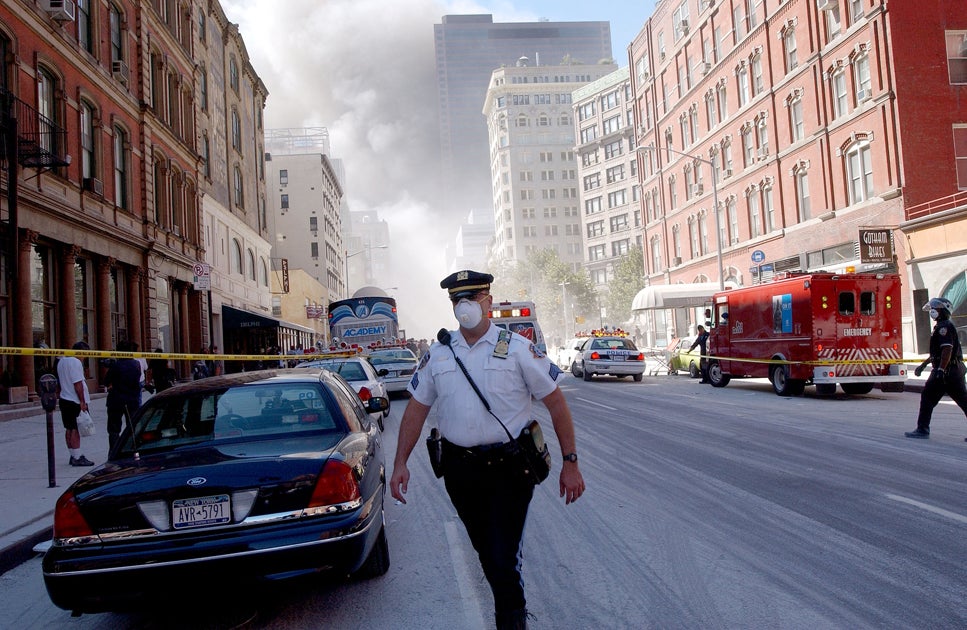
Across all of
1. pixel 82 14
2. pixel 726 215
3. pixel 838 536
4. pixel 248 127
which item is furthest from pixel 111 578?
pixel 248 127

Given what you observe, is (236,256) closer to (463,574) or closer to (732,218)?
(732,218)

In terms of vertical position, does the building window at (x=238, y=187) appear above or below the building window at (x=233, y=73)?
below

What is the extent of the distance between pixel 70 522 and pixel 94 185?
779 inches

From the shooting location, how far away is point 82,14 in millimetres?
20844

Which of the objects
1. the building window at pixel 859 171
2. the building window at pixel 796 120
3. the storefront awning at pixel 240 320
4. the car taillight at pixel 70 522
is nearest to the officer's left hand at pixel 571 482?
the car taillight at pixel 70 522

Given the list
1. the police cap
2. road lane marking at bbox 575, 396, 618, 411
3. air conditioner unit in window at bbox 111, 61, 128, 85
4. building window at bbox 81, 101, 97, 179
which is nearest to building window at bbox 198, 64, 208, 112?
air conditioner unit in window at bbox 111, 61, 128, 85

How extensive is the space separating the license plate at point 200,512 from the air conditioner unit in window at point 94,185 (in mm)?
19418

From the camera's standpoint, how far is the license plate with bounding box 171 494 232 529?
152 inches

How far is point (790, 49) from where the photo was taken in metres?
32.5

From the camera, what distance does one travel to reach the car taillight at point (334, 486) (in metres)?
4.04

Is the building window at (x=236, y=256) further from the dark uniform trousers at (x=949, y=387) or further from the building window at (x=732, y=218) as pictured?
the dark uniform trousers at (x=949, y=387)

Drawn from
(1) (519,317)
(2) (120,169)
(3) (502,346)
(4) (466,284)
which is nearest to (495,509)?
(3) (502,346)

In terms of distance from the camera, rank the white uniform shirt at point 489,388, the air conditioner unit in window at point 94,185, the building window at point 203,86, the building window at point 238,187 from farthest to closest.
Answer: the building window at point 238,187, the building window at point 203,86, the air conditioner unit in window at point 94,185, the white uniform shirt at point 489,388

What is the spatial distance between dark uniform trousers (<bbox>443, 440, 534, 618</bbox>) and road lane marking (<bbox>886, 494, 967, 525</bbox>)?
437 cm
